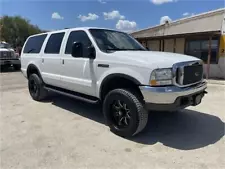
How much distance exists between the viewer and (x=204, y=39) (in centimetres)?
A: 1227

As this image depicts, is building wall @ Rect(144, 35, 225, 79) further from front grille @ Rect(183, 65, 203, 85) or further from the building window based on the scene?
front grille @ Rect(183, 65, 203, 85)

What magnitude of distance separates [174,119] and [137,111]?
1675 millimetres

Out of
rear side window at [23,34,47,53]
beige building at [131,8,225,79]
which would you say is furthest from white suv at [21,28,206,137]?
beige building at [131,8,225,79]

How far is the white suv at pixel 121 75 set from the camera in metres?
3.30

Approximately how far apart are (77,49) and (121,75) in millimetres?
1208

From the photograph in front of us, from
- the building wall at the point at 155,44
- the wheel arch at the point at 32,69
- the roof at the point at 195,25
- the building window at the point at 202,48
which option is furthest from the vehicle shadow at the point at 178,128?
the building wall at the point at 155,44

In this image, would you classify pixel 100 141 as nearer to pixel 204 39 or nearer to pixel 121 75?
pixel 121 75

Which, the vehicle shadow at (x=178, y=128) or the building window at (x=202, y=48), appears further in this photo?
the building window at (x=202, y=48)

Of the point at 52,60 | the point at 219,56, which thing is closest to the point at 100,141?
the point at 52,60

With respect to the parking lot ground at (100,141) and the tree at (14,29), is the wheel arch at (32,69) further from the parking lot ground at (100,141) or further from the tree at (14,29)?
the tree at (14,29)

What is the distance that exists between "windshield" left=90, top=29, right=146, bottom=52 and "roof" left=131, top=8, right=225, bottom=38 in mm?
9071

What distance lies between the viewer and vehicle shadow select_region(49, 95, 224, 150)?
3.62m

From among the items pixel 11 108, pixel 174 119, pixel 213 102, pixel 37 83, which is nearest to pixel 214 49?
pixel 213 102

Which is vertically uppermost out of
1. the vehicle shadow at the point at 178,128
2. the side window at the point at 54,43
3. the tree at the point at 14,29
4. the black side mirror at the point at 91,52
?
the tree at the point at 14,29
